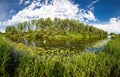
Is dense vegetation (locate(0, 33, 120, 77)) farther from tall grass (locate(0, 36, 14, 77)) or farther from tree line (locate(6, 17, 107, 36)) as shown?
tree line (locate(6, 17, 107, 36))

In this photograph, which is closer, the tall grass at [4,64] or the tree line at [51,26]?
the tall grass at [4,64]

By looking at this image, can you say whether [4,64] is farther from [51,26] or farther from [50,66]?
[51,26]

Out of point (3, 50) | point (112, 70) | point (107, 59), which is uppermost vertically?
point (3, 50)

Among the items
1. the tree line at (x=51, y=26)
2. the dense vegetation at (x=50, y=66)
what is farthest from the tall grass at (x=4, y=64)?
the tree line at (x=51, y=26)

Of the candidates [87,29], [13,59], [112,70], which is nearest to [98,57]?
[112,70]

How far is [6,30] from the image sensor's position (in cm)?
13988

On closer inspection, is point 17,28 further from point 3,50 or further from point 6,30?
point 3,50

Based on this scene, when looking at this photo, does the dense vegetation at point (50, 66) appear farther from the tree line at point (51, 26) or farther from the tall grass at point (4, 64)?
the tree line at point (51, 26)

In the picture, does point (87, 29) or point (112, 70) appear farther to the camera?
point (87, 29)

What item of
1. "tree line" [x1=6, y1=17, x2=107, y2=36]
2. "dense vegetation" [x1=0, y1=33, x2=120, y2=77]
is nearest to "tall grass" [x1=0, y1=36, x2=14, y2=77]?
"dense vegetation" [x1=0, y1=33, x2=120, y2=77]

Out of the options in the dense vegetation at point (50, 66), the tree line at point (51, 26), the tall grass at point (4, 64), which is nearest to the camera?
the tall grass at point (4, 64)

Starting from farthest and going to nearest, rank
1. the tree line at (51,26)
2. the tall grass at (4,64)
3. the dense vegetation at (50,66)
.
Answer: the tree line at (51,26) < the dense vegetation at (50,66) < the tall grass at (4,64)

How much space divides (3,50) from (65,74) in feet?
11.8

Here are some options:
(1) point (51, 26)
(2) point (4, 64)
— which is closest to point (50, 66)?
(2) point (4, 64)
